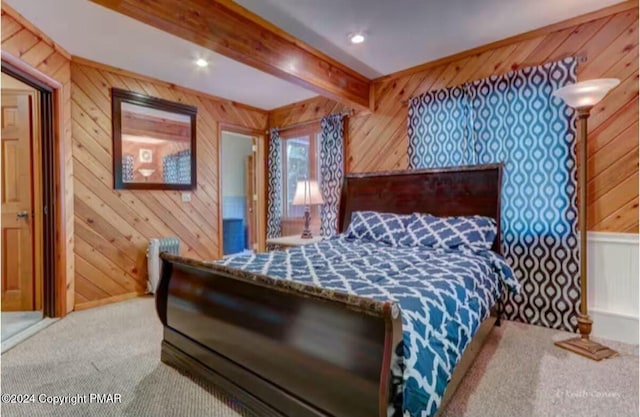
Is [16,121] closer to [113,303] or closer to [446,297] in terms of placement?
[113,303]

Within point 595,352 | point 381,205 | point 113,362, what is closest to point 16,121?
point 113,362

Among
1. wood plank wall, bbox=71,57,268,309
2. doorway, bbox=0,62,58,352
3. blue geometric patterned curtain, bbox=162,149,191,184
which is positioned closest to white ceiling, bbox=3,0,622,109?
wood plank wall, bbox=71,57,268,309

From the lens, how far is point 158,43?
3.15 m

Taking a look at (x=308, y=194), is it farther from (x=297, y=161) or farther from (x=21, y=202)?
(x=21, y=202)

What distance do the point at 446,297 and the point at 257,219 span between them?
4.22 metres

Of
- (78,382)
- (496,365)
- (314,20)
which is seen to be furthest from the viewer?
(314,20)

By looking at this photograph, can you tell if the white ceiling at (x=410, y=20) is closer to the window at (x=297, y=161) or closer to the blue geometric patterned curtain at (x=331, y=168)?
the blue geometric patterned curtain at (x=331, y=168)

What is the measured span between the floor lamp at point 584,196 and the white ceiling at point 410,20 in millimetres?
755

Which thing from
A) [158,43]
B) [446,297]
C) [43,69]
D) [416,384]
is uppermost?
[158,43]

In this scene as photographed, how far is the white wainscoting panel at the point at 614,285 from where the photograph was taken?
264 centimetres

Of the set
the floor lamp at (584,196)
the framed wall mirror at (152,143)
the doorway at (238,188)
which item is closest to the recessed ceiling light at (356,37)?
the floor lamp at (584,196)

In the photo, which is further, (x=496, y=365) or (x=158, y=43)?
(x=158, y=43)

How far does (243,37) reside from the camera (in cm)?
264

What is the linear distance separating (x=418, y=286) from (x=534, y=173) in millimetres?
1996
